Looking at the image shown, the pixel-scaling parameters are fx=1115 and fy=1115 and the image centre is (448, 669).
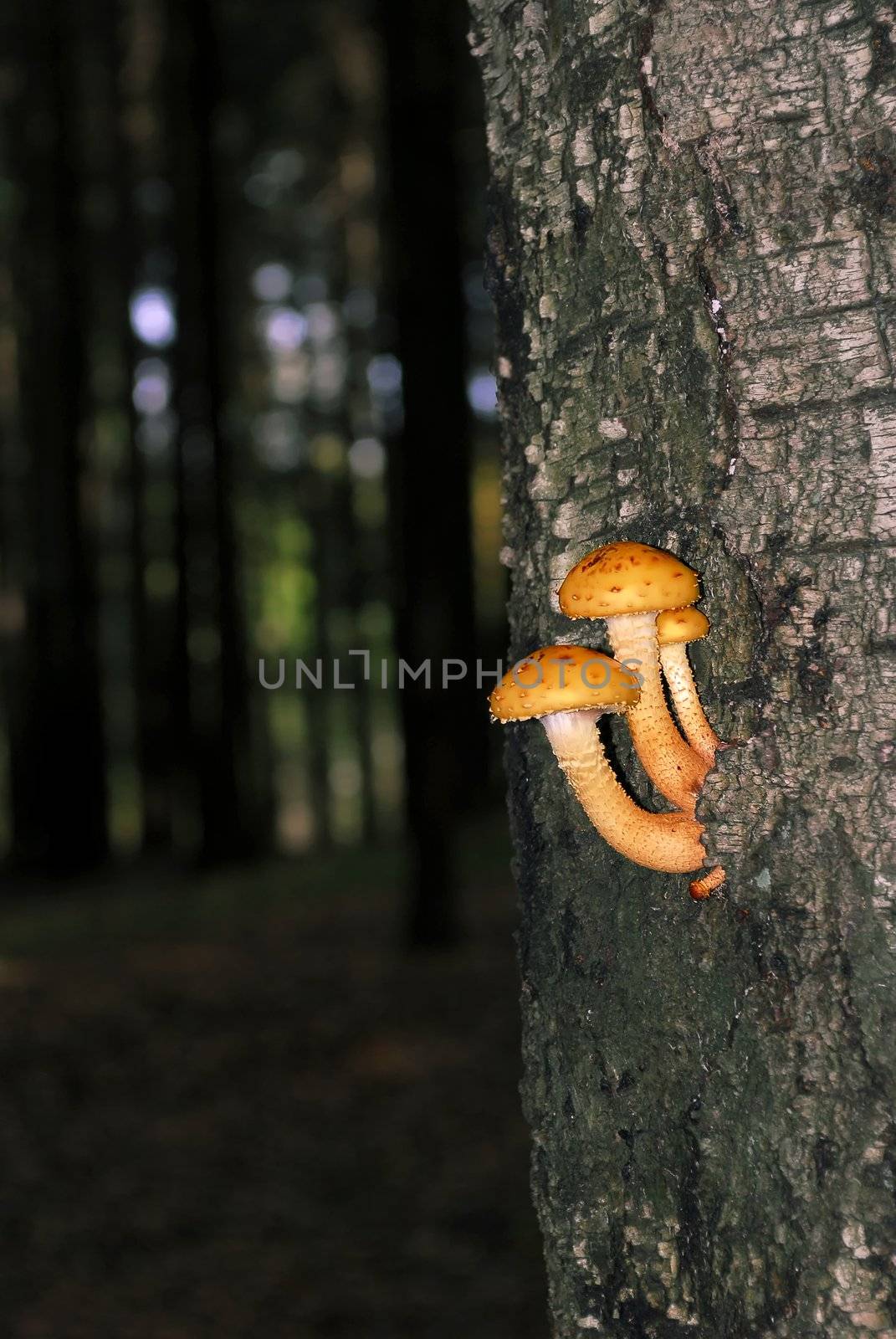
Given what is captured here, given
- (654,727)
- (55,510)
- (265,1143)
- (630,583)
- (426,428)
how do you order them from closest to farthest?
(630,583) < (654,727) < (265,1143) < (426,428) < (55,510)

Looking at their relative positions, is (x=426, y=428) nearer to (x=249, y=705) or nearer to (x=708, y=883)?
(x=708, y=883)

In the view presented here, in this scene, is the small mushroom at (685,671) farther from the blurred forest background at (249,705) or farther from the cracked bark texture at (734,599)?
the blurred forest background at (249,705)

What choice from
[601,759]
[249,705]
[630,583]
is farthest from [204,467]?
[630,583]

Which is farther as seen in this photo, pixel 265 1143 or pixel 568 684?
pixel 265 1143

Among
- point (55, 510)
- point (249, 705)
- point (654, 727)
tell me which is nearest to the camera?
point (654, 727)

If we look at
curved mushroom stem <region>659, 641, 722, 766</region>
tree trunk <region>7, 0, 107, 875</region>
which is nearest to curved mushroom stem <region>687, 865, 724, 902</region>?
curved mushroom stem <region>659, 641, 722, 766</region>

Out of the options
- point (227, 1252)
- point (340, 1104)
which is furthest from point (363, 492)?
point (227, 1252)

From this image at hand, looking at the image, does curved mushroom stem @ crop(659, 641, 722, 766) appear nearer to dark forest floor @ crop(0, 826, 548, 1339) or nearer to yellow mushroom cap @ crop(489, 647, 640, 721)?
yellow mushroom cap @ crop(489, 647, 640, 721)
